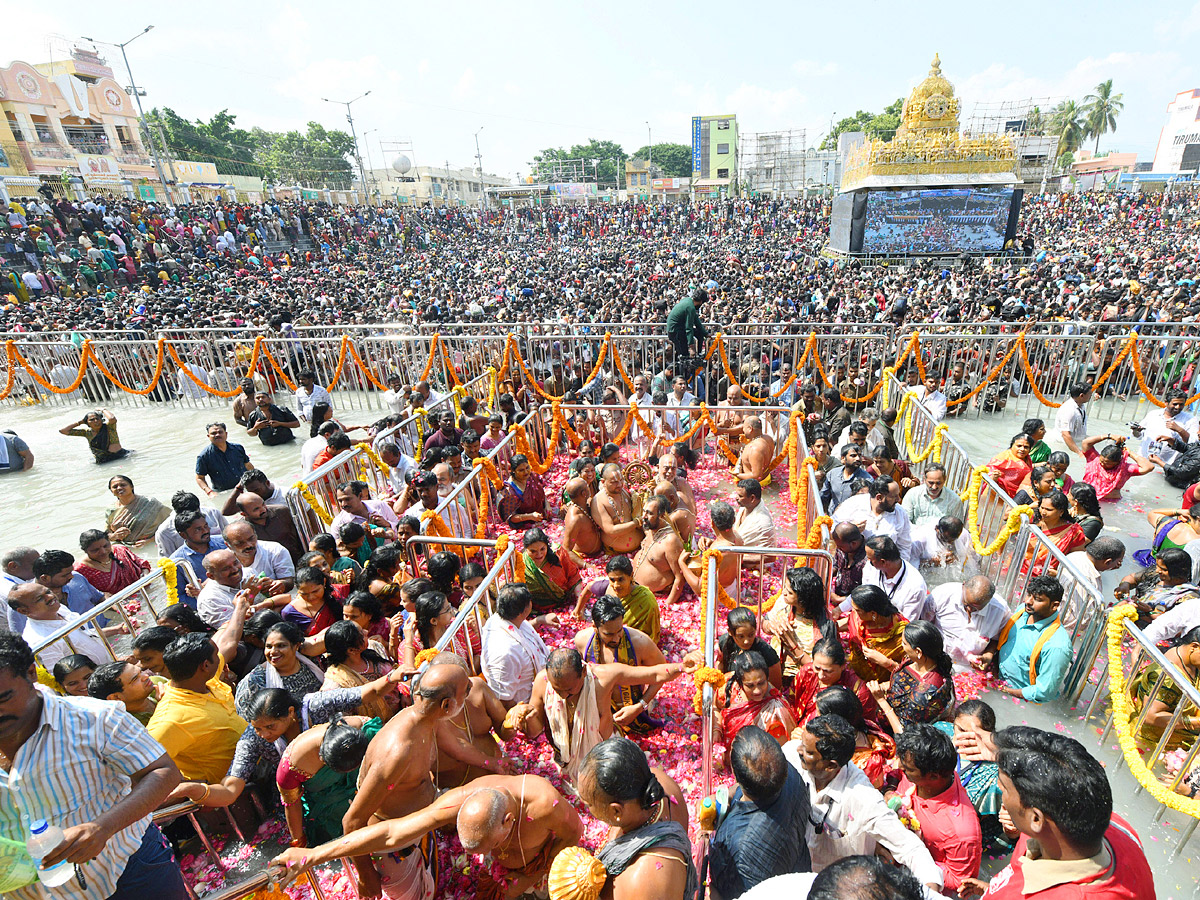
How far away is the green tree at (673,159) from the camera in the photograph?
100694mm

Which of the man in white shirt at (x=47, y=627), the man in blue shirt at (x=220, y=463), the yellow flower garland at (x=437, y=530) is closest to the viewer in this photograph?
the man in white shirt at (x=47, y=627)

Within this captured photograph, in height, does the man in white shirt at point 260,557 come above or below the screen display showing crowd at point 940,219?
below

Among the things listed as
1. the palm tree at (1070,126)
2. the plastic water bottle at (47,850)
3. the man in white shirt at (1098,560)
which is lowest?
the man in white shirt at (1098,560)

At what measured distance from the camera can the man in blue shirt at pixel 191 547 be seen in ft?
16.5

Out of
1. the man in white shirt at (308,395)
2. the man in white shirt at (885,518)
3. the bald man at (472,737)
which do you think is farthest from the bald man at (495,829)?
the man in white shirt at (308,395)

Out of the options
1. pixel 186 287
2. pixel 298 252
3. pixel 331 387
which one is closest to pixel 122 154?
pixel 298 252

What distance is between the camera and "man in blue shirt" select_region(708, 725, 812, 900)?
2.37 metres

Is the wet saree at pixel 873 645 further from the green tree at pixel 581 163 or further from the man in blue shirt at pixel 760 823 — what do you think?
the green tree at pixel 581 163

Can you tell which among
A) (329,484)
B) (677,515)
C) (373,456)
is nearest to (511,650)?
(677,515)

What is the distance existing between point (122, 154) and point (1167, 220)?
71.9m

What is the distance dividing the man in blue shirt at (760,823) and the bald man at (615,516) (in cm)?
363

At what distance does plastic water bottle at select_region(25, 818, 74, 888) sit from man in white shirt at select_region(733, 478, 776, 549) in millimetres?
4812

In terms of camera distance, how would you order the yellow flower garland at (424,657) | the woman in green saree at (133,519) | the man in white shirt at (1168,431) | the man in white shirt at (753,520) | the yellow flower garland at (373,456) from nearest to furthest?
the yellow flower garland at (424,657)
the man in white shirt at (753,520)
the woman in green saree at (133,519)
the yellow flower garland at (373,456)
the man in white shirt at (1168,431)

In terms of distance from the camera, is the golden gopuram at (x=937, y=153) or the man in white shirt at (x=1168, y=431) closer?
the man in white shirt at (x=1168, y=431)
